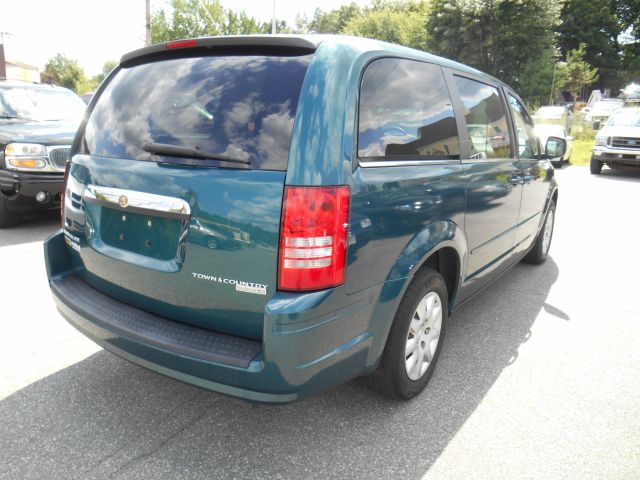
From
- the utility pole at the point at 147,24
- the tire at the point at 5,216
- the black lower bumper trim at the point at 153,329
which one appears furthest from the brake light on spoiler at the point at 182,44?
the utility pole at the point at 147,24

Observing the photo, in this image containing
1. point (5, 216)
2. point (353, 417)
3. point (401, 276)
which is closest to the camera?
point (401, 276)

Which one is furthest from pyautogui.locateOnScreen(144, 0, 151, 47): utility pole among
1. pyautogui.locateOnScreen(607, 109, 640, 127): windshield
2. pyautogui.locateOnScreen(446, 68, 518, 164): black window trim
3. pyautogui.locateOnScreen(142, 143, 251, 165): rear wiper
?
pyautogui.locateOnScreen(142, 143, 251, 165): rear wiper

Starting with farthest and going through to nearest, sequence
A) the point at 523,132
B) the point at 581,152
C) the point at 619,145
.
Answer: the point at 581,152, the point at 619,145, the point at 523,132

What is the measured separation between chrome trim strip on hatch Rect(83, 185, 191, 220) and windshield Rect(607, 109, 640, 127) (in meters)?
14.8

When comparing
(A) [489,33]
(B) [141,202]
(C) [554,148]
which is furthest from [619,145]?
(A) [489,33]

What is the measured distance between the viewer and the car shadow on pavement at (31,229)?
574 centimetres

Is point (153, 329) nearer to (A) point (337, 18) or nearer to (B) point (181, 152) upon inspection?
(B) point (181, 152)

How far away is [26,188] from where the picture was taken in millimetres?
5836

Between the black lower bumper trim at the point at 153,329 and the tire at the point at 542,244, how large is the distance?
155 inches

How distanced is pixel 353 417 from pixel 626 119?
48.5ft

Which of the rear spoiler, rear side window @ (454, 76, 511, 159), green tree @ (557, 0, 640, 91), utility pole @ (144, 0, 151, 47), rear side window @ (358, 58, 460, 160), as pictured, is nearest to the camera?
the rear spoiler

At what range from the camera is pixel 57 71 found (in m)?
87.2

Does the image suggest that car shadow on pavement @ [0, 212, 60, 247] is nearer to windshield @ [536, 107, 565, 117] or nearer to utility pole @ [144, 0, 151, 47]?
utility pole @ [144, 0, 151, 47]

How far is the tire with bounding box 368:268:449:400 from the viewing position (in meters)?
2.45
